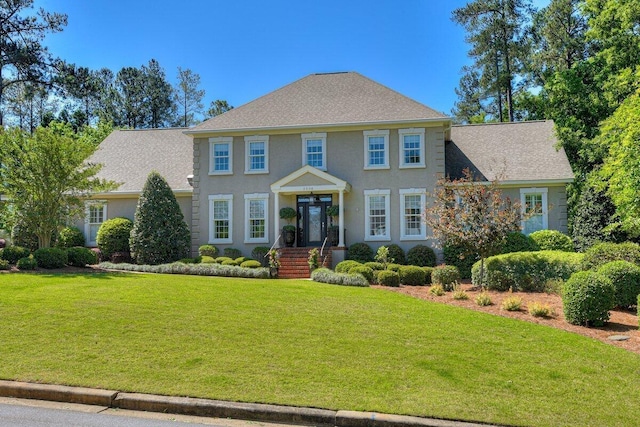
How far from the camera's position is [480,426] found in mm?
6500

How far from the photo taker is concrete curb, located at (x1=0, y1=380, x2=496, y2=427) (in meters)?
6.58

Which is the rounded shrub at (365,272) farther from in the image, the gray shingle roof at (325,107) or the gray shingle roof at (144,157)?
the gray shingle roof at (144,157)

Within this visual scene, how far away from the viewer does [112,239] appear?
2395 centimetres

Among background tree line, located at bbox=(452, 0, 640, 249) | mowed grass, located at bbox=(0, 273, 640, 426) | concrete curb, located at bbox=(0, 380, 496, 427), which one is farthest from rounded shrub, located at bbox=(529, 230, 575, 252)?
concrete curb, located at bbox=(0, 380, 496, 427)

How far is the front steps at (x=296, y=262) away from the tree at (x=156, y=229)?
168 inches

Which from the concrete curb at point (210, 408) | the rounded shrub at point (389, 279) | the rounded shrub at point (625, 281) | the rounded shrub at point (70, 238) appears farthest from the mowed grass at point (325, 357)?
the rounded shrub at point (70, 238)

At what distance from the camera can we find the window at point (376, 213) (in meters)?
23.4

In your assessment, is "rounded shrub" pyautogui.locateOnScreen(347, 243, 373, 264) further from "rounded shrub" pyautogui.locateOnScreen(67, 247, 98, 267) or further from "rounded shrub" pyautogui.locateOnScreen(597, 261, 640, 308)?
"rounded shrub" pyautogui.locateOnScreen(597, 261, 640, 308)

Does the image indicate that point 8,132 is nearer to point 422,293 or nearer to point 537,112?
point 422,293

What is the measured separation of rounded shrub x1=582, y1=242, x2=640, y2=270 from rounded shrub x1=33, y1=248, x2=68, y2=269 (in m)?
Result: 16.4

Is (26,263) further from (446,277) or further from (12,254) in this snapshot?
(446,277)

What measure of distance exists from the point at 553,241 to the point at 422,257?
4.97m

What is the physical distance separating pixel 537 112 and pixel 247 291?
2693 cm

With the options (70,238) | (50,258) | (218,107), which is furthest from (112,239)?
(218,107)
